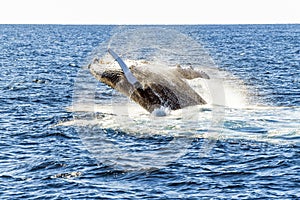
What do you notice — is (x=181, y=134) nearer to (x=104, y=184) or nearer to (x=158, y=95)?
(x=158, y=95)

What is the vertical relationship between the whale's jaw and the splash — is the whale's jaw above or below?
above

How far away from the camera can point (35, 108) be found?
33.6m

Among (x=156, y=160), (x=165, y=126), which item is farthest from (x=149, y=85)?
(x=156, y=160)

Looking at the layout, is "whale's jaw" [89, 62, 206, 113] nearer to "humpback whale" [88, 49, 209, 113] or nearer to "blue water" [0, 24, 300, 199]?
"humpback whale" [88, 49, 209, 113]

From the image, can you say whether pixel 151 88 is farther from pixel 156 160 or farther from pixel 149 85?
pixel 156 160

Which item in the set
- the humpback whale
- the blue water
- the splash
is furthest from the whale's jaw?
the blue water

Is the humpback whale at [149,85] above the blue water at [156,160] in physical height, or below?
above

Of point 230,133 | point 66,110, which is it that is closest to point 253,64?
point 66,110

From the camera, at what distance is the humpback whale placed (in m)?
28.6

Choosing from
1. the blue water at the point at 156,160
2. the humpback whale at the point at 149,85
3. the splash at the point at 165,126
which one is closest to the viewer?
the blue water at the point at 156,160

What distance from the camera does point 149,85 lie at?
93.8 ft

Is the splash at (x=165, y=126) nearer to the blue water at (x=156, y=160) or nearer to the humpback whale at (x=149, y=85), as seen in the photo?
the blue water at (x=156, y=160)

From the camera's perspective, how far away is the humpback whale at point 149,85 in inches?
1127

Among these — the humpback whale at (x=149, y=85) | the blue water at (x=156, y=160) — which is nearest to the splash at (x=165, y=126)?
the blue water at (x=156, y=160)
